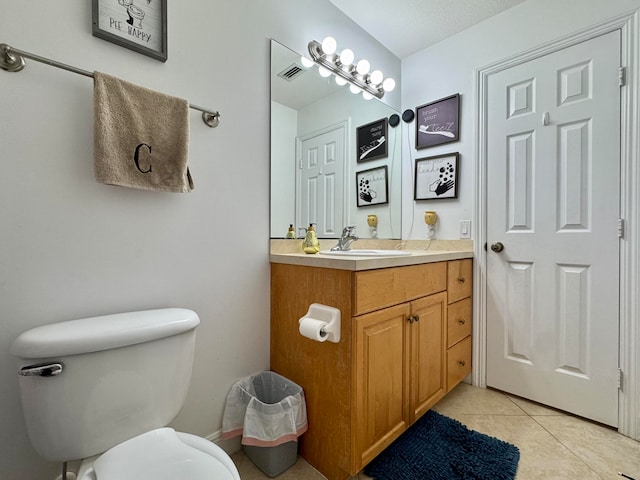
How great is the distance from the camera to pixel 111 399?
0.86 metres

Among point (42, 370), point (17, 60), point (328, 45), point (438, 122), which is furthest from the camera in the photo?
point (438, 122)

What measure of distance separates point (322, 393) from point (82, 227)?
1058 mm

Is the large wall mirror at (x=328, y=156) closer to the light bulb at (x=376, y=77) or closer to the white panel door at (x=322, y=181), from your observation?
the white panel door at (x=322, y=181)

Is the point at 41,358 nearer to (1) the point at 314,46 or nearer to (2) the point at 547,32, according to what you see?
(1) the point at 314,46

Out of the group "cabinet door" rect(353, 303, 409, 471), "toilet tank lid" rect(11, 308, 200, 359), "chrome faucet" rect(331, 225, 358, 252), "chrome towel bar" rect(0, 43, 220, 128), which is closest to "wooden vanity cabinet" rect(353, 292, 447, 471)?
"cabinet door" rect(353, 303, 409, 471)

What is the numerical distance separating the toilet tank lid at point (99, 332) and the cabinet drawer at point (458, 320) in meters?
1.37

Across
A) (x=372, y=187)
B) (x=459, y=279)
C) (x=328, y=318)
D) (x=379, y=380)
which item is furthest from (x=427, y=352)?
(x=372, y=187)

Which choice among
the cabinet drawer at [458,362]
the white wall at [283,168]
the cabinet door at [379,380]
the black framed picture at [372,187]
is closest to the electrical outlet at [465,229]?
the black framed picture at [372,187]

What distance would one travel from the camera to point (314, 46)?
1677 mm

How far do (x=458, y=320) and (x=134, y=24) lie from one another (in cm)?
208

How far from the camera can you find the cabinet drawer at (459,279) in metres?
1.74

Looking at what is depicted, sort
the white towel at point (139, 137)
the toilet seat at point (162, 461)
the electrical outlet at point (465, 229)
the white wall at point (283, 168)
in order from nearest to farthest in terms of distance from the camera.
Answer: the toilet seat at point (162, 461), the white towel at point (139, 137), the white wall at point (283, 168), the electrical outlet at point (465, 229)

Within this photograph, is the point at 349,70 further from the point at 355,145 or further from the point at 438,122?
the point at 438,122

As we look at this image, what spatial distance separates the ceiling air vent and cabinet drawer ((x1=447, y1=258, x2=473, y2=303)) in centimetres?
132
